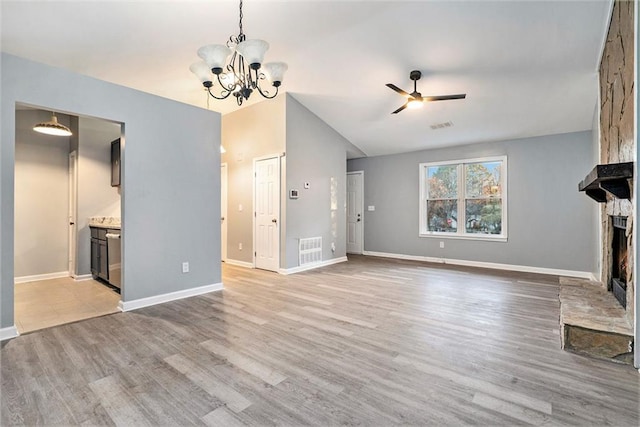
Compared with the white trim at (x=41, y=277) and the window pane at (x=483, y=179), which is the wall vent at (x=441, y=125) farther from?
the white trim at (x=41, y=277)

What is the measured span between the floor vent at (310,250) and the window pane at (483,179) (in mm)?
3250

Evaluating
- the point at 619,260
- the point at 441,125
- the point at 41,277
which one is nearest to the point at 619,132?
the point at 619,260

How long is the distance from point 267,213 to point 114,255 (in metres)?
2.43

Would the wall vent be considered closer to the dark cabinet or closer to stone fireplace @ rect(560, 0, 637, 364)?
stone fireplace @ rect(560, 0, 637, 364)

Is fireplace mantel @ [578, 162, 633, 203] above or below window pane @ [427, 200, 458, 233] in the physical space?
above

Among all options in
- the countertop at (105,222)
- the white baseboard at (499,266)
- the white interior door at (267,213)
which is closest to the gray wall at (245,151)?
the white interior door at (267,213)

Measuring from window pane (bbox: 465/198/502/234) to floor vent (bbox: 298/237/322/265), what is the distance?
10.1 ft

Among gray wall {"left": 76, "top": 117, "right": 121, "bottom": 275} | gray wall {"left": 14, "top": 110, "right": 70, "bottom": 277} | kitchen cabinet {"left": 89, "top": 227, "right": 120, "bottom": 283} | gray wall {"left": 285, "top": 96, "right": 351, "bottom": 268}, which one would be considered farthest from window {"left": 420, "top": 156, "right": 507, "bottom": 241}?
gray wall {"left": 14, "top": 110, "right": 70, "bottom": 277}

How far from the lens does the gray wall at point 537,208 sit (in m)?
5.23

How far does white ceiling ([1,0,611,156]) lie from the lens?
10.1 feet

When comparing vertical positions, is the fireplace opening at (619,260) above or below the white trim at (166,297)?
above

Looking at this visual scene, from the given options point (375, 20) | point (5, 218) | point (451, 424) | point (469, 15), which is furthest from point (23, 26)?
point (451, 424)

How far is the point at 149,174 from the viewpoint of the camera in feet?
12.0

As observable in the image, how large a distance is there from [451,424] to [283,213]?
4.22 m
